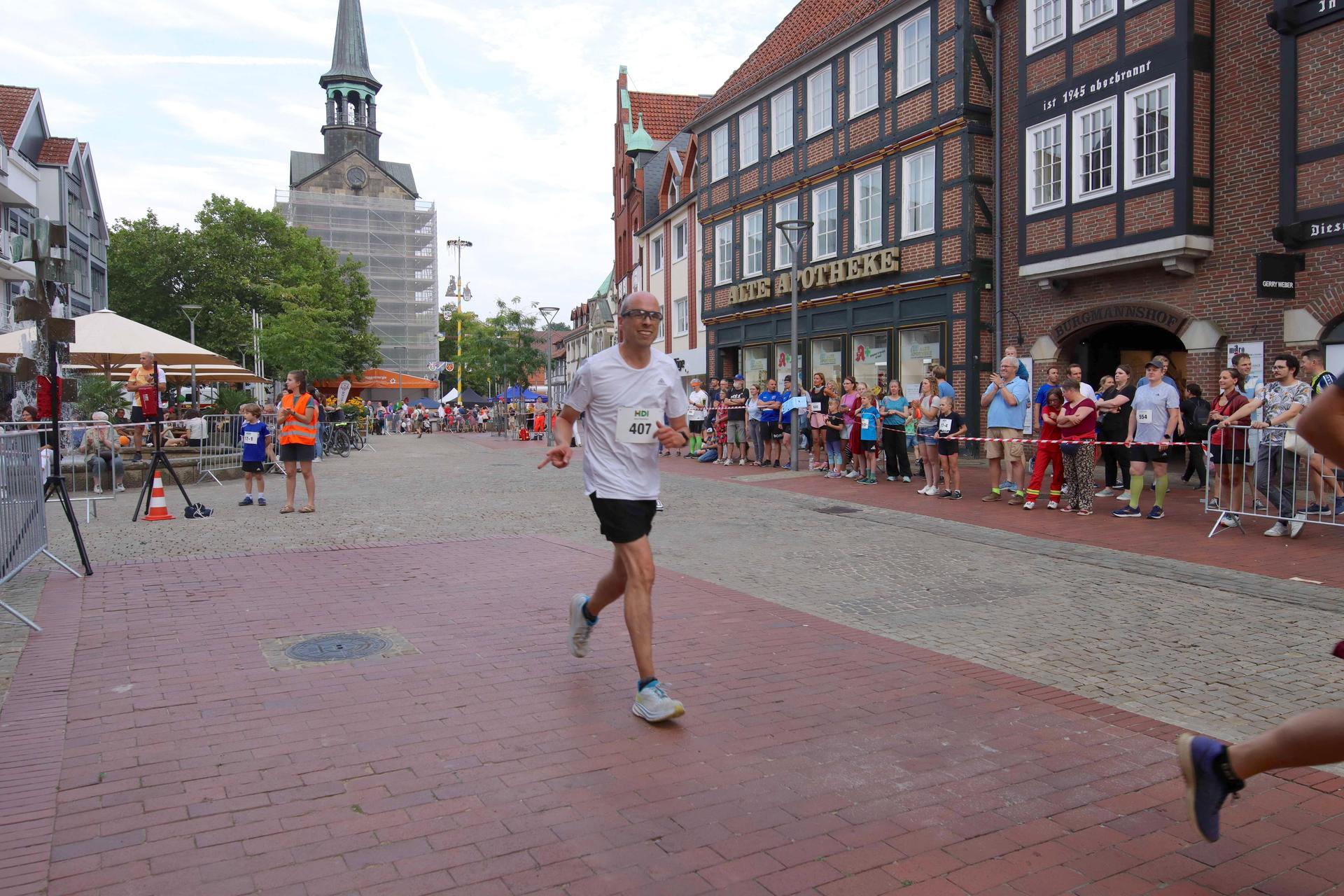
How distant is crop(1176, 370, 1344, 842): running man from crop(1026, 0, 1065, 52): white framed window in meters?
18.4

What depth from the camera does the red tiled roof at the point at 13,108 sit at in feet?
121

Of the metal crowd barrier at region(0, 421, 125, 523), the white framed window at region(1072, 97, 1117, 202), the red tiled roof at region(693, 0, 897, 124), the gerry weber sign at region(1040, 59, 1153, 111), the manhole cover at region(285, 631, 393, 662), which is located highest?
the red tiled roof at region(693, 0, 897, 124)

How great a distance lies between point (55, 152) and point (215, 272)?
11.3 m

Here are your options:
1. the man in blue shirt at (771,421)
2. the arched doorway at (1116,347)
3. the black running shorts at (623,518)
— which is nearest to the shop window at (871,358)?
the man in blue shirt at (771,421)

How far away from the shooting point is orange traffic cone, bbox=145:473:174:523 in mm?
12203

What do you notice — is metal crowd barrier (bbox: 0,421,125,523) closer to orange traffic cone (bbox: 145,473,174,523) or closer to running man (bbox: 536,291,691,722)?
orange traffic cone (bbox: 145,473,174,523)

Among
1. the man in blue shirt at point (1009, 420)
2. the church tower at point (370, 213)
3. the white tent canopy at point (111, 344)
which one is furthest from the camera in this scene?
the church tower at point (370, 213)

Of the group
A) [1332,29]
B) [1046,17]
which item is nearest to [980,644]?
[1332,29]

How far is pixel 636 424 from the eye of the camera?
477 centimetres

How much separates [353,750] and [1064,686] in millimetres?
3360

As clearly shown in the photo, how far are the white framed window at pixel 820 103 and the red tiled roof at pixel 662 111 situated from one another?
66.1 ft

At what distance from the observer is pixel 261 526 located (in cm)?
1143

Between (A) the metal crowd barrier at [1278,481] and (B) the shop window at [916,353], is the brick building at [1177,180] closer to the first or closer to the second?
(B) the shop window at [916,353]

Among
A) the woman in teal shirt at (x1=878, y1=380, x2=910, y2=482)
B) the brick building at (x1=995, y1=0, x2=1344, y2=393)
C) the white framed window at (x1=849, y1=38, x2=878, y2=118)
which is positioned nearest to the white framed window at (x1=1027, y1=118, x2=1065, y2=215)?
the brick building at (x1=995, y1=0, x2=1344, y2=393)
